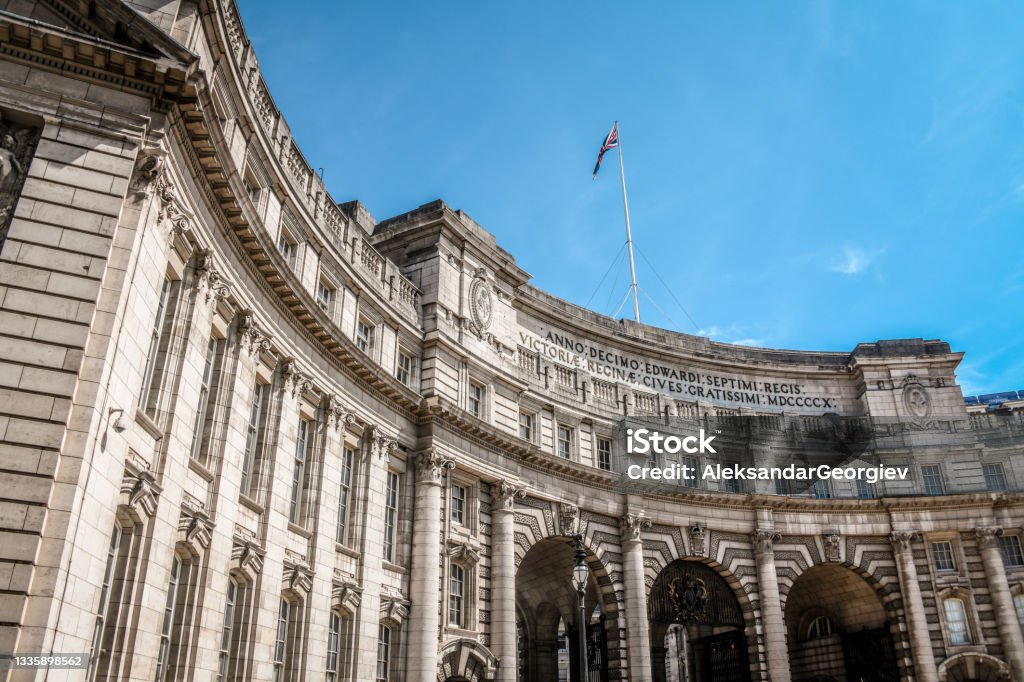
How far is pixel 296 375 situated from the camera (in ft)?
Result: 81.2

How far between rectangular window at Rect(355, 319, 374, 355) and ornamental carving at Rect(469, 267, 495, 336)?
235 inches

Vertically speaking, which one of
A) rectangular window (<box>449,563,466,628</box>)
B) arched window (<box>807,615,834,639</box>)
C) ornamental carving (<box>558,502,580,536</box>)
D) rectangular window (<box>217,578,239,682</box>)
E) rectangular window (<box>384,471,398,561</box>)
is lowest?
rectangular window (<box>217,578,239,682</box>)

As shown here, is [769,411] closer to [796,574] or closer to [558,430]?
[796,574]

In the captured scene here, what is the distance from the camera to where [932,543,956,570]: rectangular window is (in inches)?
1747

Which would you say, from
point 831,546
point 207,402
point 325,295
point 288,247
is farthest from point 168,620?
point 831,546

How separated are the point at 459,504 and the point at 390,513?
142 inches

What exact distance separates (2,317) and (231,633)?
10194 mm

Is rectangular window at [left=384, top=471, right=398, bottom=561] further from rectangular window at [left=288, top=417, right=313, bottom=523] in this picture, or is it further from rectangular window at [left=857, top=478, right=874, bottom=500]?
rectangular window at [left=857, top=478, right=874, bottom=500]

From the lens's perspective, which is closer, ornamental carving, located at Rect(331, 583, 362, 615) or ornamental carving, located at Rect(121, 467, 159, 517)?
ornamental carving, located at Rect(121, 467, 159, 517)

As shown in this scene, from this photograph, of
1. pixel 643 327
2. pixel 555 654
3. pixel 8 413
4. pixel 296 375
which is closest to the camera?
pixel 8 413

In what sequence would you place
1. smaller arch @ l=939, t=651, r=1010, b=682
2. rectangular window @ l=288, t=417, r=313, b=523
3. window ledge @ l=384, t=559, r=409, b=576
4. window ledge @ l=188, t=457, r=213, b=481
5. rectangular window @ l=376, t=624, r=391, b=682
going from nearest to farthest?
window ledge @ l=188, t=457, r=213, b=481, rectangular window @ l=288, t=417, r=313, b=523, rectangular window @ l=376, t=624, r=391, b=682, window ledge @ l=384, t=559, r=409, b=576, smaller arch @ l=939, t=651, r=1010, b=682

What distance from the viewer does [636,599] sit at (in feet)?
123

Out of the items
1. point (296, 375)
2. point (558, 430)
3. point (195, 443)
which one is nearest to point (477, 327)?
point (558, 430)

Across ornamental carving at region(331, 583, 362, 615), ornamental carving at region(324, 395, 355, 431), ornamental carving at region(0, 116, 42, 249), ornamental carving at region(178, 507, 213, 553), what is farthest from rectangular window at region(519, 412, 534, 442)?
ornamental carving at region(0, 116, 42, 249)
